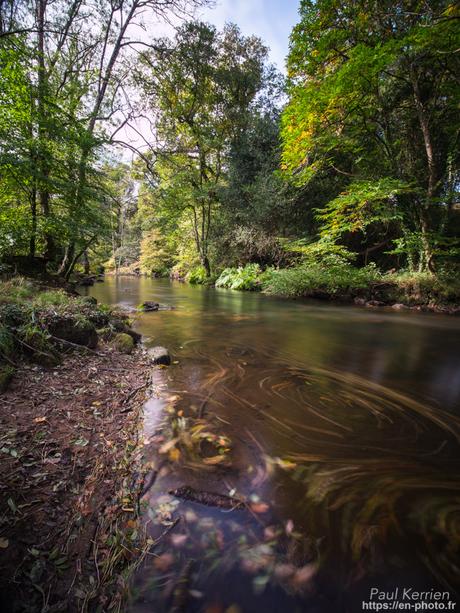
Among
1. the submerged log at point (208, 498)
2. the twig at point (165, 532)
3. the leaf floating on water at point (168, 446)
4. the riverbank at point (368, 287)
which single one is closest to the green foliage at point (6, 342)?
the leaf floating on water at point (168, 446)

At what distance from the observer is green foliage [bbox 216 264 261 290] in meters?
16.3

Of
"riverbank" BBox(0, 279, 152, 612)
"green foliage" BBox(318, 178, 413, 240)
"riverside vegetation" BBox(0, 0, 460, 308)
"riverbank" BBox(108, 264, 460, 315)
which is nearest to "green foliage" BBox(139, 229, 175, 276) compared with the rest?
"riverside vegetation" BBox(0, 0, 460, 308)

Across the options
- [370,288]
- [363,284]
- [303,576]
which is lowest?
[303,576]

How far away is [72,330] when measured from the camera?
3.64 meters

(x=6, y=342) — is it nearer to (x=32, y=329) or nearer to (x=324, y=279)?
(x=32, y=329)

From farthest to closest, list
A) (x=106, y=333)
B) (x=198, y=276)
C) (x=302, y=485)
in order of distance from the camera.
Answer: (x=198, y=276), (x=106, y=333), (x=302, y=485)

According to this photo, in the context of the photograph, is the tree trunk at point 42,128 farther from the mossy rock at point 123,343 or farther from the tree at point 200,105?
the mossy rock at point 123,343

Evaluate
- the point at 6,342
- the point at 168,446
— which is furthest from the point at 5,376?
the point at 168,446

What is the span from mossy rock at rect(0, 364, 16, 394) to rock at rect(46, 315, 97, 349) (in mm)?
978

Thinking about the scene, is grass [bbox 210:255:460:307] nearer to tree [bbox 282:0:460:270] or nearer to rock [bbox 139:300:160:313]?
tree [bbox 282:0:460:270]

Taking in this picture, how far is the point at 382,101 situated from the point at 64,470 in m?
13.9

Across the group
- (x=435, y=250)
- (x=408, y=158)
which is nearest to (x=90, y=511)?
(x=435, y=250)

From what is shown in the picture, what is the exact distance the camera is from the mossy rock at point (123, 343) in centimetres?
413

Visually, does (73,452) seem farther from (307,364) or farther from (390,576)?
(307,364)
